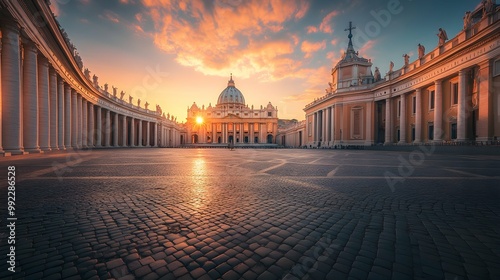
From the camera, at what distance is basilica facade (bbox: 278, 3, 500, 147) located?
63.7 feet

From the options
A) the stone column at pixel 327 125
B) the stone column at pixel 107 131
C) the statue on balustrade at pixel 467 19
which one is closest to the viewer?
the statue on balustrade at pixel 467 19

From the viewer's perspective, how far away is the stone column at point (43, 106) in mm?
16953

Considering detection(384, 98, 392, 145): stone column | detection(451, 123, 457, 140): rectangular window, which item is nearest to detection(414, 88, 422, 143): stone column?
detection(451, 123, 457, 140): rectangular window

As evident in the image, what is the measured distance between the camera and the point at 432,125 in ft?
90.3

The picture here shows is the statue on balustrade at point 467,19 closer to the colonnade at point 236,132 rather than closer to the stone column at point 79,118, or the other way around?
the stone column at point 79,118

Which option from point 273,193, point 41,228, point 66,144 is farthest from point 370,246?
point 66,144

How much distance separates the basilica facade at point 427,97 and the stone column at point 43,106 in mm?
37683

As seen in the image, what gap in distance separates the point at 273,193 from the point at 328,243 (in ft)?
8.31

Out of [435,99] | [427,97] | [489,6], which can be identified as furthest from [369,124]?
[489,6]

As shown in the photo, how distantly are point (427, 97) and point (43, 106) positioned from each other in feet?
139

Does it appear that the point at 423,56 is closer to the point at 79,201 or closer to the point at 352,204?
the point at 352,204

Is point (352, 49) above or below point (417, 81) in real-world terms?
above

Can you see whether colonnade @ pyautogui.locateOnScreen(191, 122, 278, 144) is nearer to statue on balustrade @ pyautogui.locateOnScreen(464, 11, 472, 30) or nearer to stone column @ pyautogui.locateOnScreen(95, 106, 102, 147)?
stone column @ pyautogui.locateOnScreen(95, 106, 102, 147)

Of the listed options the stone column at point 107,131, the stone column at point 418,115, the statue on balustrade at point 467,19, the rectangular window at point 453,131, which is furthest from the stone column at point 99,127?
the statue on balustrade at point 467,19
